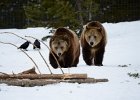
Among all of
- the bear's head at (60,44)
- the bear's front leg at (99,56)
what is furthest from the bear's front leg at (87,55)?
the bear's head at (60,44)

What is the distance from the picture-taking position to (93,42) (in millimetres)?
10602

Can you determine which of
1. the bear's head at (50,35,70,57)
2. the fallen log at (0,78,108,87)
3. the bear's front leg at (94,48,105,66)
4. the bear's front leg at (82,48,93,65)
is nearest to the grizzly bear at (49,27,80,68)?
the bear's head at (50,35,70,57)

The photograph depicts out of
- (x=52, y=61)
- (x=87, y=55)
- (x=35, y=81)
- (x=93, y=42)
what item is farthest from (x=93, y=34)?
(x=35, y=81)

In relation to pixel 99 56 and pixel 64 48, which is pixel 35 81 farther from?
pixel 99 56

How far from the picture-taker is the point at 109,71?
8539mm

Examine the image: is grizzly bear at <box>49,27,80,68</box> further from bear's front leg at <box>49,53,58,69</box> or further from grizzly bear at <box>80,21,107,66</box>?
grizzly bear at <box>80,21,107,66</box>

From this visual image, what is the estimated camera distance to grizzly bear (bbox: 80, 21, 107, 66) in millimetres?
10701

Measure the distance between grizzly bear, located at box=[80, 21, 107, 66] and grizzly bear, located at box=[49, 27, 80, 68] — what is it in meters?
0.29

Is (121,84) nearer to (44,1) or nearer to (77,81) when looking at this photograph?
(77,81)

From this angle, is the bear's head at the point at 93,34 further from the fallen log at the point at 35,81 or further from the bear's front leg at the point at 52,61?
the fallen log at the point at 35,81

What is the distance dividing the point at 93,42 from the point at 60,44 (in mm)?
933

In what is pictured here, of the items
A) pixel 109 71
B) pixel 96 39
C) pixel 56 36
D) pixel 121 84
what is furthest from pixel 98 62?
pixel 121 84

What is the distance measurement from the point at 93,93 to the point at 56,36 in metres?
4.35

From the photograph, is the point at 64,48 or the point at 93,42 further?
the point at 93,42
